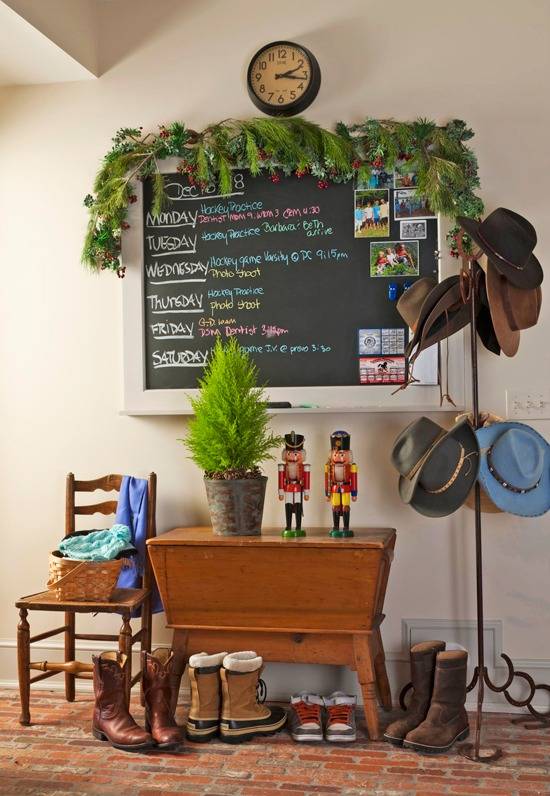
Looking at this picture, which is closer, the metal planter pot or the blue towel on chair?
the metal planter pot

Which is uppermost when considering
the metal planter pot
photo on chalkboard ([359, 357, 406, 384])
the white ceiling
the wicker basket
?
the white ceiling

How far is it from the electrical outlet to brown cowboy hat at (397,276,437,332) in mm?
530

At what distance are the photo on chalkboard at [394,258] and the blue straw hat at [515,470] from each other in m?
0.84

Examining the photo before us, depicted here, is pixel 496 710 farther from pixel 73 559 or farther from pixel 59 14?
pixel 59 14

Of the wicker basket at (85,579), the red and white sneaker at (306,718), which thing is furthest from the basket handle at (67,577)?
the red and white sneaker at (306,718)

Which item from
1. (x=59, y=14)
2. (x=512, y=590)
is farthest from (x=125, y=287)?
(x=512, y=590)

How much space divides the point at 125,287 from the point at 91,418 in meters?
0.60

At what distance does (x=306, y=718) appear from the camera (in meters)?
3.41

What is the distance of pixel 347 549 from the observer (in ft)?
11.1

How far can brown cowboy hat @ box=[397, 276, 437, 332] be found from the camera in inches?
142

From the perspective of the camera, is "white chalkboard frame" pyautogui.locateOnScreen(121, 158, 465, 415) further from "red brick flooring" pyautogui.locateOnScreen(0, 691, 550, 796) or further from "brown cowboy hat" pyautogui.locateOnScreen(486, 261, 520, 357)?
"red brick flooring" pyautogui.locateOnScreen(0, 691, 550, 796)

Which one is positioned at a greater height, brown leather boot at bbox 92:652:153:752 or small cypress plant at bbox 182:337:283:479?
small cypress plant at bbox 182:337:283:479

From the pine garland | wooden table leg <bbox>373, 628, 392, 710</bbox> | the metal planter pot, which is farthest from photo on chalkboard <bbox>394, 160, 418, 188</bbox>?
wooden table leg <bbox>373, 628, 392, 710</bbox>

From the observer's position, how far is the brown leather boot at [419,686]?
3359 millimetres
